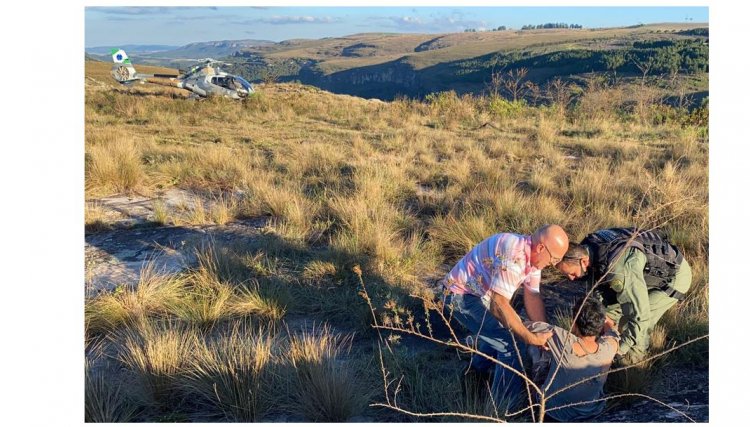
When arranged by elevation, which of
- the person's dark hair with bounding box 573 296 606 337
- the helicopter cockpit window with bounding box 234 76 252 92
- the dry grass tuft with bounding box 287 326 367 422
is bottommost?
the dry grass tuft with bounding box 287 326 367 422

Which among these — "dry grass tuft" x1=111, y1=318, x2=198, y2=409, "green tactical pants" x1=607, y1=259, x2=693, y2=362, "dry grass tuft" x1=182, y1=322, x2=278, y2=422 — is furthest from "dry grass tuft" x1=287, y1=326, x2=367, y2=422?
"green tactical pants" x1=607, y1=259, x2=693, y2=362

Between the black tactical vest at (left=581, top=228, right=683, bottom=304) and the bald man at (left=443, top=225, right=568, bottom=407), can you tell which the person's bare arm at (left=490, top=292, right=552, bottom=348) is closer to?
the bald man at (left=443, top=225, right=568, bottom=407)

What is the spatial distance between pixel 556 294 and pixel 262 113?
1428cm

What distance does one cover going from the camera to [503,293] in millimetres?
3115

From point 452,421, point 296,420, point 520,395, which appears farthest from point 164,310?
point 520,395

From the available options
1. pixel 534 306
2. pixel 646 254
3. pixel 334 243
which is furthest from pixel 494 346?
pixel 334 243

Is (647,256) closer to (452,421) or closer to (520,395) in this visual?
(520,395)

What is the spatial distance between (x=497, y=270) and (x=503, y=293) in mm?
143

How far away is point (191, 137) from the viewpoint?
11945 mm

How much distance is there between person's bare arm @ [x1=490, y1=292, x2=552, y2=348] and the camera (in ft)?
9.89

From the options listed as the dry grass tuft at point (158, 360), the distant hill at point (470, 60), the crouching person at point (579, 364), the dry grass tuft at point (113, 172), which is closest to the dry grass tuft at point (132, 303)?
the dry grass tuft at point (158, 360)

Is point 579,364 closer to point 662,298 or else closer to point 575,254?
point 575,254

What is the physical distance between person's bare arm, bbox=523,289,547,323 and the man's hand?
40cm

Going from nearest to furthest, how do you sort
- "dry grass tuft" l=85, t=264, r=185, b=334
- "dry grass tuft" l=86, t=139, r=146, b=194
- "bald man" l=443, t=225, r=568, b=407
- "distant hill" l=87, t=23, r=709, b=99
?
"bald man" l=443, t=225, r=568, b=407
"dry grass tuft" l=85, t=264, r=185, b=334
"dry grass tuft" l=86, t=139, r=146, b=194
"distant hill" l=87, t=23, r=709, b=99
